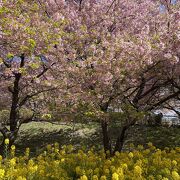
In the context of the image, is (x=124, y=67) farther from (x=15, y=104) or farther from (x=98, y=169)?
(x=15, y=104)

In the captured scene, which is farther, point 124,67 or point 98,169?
point 124,67

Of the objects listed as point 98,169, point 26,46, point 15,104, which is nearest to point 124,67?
point 26,46

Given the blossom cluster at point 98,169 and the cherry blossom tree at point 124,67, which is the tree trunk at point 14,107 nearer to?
the cherry blossom tree at point 124,67

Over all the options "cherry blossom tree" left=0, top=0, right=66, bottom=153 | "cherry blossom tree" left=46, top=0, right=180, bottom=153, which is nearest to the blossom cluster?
"cherry blossom tree" left=46, top=0, right=180, bottom=153

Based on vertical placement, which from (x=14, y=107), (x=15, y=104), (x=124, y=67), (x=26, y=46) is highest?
(x=26, y=46)

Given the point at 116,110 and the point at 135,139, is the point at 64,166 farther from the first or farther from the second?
the point at 135,139

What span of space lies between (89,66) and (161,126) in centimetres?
1089

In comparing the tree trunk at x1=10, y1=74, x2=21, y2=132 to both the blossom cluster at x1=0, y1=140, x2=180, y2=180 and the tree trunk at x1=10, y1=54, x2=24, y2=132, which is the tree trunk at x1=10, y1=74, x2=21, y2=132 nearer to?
the tree trunk at x1=10, y1=54, x2=24, y2=132

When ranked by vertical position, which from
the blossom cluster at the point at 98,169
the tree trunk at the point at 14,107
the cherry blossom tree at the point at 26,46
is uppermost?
the cherry blossom tree at the point at 26,46

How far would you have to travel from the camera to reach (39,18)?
11.5 metres

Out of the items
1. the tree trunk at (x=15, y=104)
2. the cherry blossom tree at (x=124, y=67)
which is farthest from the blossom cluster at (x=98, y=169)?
the tree trunk at (x=15, y=104)

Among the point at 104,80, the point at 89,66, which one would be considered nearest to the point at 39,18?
the point at 89,66

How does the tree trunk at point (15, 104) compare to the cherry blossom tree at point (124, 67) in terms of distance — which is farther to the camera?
the tree trunk at point (15, 104)

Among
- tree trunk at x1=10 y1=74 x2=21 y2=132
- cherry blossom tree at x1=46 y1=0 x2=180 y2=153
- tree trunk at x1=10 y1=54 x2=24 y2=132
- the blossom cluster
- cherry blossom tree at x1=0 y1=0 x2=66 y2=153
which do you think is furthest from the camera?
tree trunk at x1=10 y1=74 x2=21 y2=132
